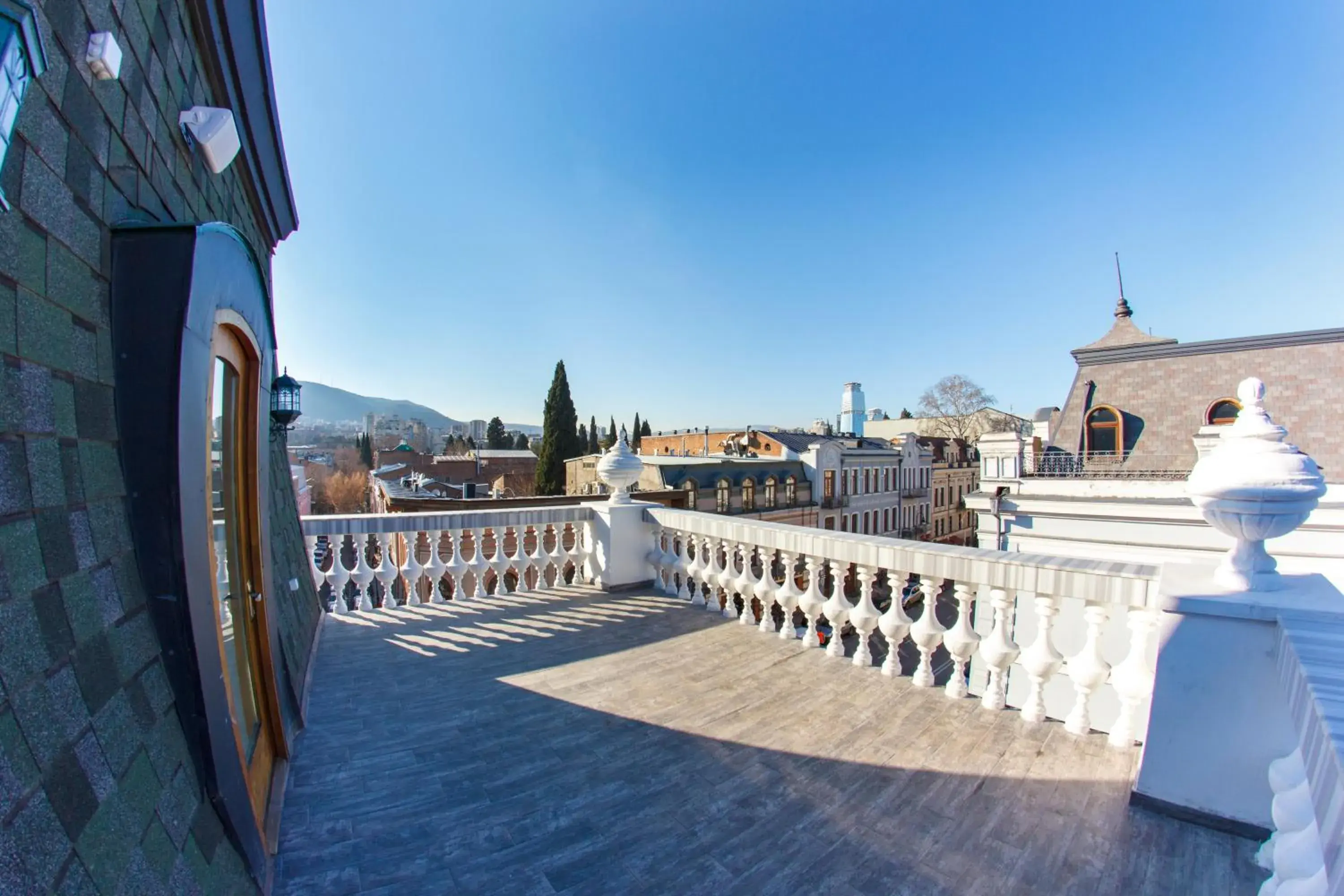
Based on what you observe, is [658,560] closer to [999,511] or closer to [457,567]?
[457,567]

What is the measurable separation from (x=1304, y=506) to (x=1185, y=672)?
706 mm

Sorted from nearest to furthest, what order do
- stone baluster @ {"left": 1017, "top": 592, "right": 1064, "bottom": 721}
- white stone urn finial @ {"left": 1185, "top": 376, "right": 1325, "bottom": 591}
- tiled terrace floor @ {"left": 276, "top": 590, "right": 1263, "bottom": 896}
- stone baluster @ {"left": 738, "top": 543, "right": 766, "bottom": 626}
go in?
1. tiled terrace floor @ {"left": 276, "top": 590, "right": 1263, "bottom": 896}
2. white stone urn finial @ {"left": 1185, "top": 376, "right": 1325, "bottom": 591}
3. stone baluster @ {"left": 1017, "top": 592, "right": 1064, "bottom": 721}
4. stone baluster @ {"left": 738, "top": 543, "right": 766, "bottom": 626}

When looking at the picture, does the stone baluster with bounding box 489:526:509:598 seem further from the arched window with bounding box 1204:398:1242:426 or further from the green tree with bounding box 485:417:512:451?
the green tree with bounding box 485:417:512:451

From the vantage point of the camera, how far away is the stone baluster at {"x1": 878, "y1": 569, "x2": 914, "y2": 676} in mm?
3029

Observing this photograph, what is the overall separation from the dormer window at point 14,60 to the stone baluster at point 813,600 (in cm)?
339

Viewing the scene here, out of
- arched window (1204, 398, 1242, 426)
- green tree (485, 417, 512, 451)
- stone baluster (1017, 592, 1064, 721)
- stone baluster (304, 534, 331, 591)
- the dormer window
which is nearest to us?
the dormer window

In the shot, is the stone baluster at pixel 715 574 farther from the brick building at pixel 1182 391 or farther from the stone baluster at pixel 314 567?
the brick building at pixel 1182 391

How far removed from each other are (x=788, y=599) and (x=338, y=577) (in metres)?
3.48

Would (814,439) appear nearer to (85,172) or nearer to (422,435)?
(85,172)

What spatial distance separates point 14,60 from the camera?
29.9 inches

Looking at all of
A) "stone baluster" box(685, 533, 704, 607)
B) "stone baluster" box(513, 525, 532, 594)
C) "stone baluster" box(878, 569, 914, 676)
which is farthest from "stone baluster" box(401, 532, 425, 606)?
"stone baluster" box(878, 569, 914, 676)

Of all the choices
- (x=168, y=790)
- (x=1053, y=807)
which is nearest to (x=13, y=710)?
(x=168, y=790)

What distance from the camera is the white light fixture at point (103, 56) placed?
1056 mm

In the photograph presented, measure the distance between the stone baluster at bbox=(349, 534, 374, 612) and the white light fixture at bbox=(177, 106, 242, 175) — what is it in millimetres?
3071
